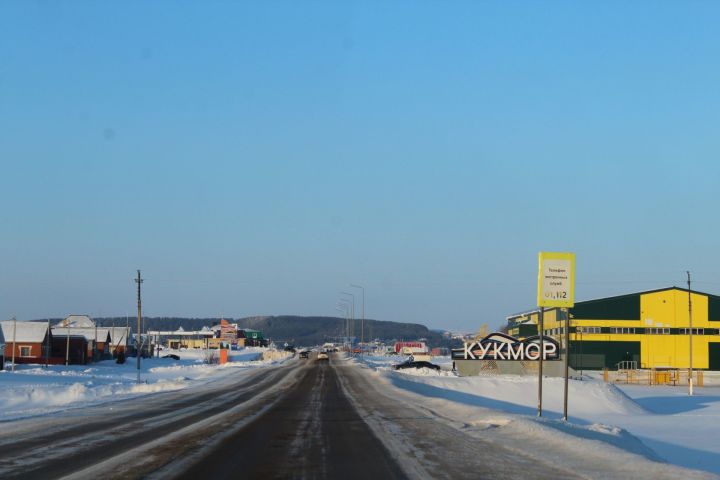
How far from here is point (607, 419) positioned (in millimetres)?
39688

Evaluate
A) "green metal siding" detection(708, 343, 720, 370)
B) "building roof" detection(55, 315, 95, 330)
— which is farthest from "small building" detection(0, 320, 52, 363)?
"green metal siding" detection(708, 343, 720, 370)

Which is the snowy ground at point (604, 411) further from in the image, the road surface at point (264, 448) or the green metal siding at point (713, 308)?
the green metal siding at point (713, 308)

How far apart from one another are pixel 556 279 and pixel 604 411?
1039 inches

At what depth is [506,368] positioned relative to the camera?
63.8 metres

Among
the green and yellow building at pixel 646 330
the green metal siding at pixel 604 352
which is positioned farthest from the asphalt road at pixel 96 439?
the green and yellow building at pixel 646 330

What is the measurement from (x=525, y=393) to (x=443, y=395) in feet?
28.5

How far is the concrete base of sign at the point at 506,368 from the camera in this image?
62531mm

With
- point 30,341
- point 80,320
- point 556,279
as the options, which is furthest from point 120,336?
point 556,279

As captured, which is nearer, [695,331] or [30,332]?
[30,332]

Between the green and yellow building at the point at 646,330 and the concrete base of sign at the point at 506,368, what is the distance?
104ft

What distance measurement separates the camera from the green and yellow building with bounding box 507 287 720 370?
93812 millimetres

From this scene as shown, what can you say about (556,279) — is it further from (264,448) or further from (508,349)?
(508,349)

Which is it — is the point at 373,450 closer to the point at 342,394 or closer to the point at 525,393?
the point at 342,394

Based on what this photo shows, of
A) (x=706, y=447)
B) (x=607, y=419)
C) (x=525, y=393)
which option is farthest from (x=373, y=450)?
(x=525, y=393)
